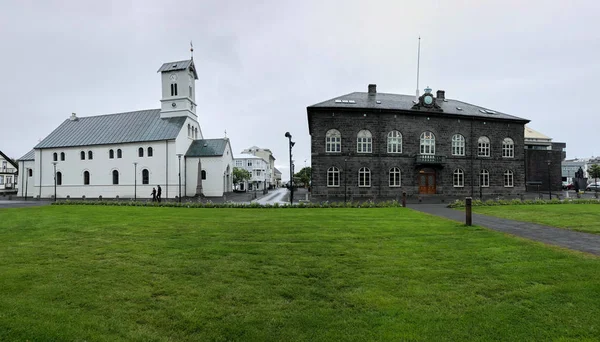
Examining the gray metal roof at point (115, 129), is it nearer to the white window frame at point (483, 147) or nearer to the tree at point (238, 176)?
the tree at point (238, 176)

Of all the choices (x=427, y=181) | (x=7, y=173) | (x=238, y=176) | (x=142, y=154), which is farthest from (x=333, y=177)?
(x=7, y=173)

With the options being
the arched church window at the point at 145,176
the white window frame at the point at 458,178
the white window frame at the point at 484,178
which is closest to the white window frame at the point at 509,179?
the white window frame at the point at 484,178

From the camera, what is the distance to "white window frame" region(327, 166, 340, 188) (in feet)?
119

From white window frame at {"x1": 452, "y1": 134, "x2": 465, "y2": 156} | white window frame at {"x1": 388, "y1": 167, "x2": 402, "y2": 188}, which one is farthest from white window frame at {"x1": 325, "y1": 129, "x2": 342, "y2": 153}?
white window frame at {"x1": 452, "y1": 134, "x2": 465, "y2": 156}

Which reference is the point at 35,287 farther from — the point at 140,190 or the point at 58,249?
the point at 140,190

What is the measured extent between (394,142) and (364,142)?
12.4ft

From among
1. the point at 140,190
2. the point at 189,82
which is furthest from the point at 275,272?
the point at 189,82

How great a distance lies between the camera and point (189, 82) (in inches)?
1871

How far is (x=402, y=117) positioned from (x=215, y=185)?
86.9 feet

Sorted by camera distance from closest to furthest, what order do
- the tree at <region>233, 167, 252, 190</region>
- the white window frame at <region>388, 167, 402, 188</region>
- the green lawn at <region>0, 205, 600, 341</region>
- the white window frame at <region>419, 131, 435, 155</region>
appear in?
the green lawn at <region>0, 205, 600, 341</region> < the white window frame at <region>388, 167, 402, 188</region> < the white window frame at <region>419, 131, 435, 155</region> < the tree at <region>233, 167, 252, 190</region>

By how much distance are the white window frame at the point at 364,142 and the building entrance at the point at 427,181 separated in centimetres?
740

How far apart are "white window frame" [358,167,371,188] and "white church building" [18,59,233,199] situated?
19428 mm

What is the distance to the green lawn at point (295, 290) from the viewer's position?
4008mm

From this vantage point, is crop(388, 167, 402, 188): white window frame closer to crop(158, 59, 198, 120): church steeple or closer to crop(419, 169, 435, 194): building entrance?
crop(419, 169, 435, 194): building entrance
